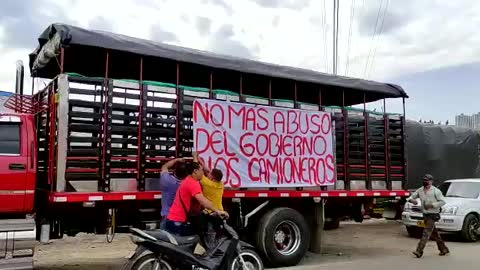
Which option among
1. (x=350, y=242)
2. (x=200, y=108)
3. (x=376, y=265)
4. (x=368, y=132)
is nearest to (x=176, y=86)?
(x=200, y=108)

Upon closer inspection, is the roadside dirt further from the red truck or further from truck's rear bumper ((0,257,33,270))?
truck's rear bumper ((0,257,33,270))

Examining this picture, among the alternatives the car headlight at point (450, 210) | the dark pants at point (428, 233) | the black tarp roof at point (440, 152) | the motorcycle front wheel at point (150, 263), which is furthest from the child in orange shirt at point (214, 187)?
the black tarp roof at point (440, 152)

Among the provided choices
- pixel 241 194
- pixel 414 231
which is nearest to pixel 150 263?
pixel 241 194

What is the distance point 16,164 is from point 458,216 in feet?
34.1

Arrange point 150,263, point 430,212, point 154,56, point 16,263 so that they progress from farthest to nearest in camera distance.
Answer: point 430,212 < point 154,56 < point 16,263 < point 150,263

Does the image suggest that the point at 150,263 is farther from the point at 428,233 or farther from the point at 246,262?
the point at 428,233

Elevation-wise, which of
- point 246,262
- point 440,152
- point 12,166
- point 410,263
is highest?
point 440,152

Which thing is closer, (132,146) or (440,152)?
(132,146)

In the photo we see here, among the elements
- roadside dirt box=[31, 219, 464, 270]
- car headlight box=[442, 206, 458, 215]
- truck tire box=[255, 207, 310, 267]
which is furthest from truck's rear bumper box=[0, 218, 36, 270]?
car headlight box=[442, 206, 458, 215]

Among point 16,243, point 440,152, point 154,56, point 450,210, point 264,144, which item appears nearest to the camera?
point 16,243

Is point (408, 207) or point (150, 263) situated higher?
point (408, 207)

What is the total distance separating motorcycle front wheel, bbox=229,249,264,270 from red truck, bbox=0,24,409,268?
1.49 m

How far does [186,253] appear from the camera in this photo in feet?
21.1

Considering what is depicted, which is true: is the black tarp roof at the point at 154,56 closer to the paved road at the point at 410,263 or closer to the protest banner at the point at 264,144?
the protest banner at the point at 264,144
